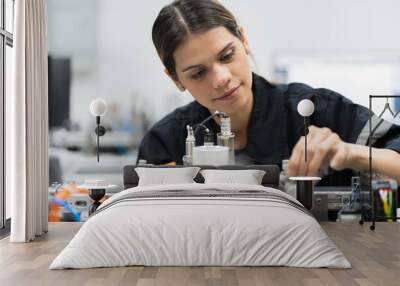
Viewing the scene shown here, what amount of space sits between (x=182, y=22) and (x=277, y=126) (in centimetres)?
155

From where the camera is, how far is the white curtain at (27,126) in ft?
18.8

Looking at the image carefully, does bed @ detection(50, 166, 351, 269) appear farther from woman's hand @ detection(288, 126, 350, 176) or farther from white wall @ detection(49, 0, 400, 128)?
white wall @ detection(49, 0, 400, 128)

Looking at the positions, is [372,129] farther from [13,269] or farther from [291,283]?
[13,269]

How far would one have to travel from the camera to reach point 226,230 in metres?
4.39

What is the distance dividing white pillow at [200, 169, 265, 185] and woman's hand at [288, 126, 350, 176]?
1.92 feet

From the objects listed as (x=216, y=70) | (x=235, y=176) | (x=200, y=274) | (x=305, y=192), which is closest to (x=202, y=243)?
(x=200, y=274)

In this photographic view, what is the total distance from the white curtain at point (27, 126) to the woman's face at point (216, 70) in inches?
60.5

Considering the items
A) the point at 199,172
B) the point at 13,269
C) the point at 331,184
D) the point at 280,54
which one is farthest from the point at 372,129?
the point at 13,269

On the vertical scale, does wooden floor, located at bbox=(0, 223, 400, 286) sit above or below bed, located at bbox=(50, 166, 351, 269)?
below

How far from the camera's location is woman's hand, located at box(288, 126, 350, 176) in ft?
22.6

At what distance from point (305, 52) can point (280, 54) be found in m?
0.29

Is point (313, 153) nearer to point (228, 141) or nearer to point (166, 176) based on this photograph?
point (228, 141)

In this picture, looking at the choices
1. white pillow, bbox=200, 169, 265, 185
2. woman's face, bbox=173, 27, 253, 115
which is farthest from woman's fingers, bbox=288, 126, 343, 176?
woman's face, bbox=173, 27, 253, 115

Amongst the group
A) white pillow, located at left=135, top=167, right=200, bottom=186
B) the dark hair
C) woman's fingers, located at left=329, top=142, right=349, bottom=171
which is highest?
the dark hair
